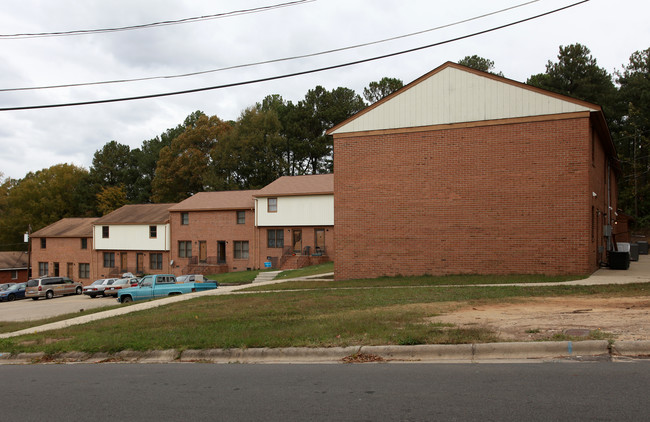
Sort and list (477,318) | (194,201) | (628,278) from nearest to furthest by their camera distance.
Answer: (477,318) → (628,278) → (194,201)

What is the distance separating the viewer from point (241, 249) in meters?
45.1

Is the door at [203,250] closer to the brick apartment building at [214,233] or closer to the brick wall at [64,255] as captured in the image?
the brick apartment building at [214,233]

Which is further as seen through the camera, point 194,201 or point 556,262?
point 194,201

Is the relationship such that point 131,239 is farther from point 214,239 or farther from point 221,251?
point 221,251

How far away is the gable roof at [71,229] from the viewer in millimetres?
53812

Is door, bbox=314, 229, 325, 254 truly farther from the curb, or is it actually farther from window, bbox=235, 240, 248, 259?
the curb

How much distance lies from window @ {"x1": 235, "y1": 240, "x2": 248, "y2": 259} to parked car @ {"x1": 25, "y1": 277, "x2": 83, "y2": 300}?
13129 millimetres

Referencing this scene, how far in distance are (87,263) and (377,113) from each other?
131 feet

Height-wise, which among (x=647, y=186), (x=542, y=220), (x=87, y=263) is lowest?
(x=87, y=263)

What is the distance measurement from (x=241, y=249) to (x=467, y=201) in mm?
26250

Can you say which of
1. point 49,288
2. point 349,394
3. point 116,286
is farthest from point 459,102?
point 49,288

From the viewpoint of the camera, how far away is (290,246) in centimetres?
4225

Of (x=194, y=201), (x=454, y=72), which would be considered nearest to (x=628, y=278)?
(x=454, y=72)

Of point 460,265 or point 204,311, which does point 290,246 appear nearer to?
point 460,265
